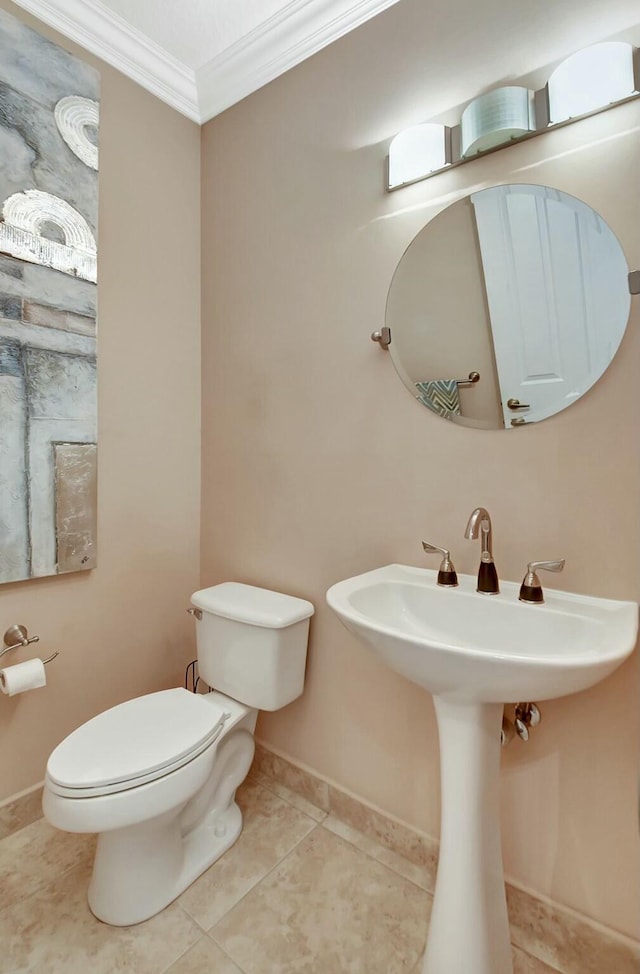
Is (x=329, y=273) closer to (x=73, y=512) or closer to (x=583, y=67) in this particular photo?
(x=583, y=67)

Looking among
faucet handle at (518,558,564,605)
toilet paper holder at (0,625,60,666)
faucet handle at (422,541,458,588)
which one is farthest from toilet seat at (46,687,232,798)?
faucet handle at (518,558,564,605)

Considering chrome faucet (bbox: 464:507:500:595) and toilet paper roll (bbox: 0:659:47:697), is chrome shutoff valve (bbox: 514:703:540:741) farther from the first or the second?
toilet paper roll (bbox: 0:659:47:697)

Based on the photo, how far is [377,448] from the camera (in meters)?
1.45

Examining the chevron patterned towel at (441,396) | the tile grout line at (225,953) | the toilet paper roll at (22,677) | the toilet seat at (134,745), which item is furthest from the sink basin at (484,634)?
the toilet paper roll at (22,677)

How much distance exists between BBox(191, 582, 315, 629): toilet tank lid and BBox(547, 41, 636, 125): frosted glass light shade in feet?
4.77

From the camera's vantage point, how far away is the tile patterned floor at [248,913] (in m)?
1.12

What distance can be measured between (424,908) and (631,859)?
542mm

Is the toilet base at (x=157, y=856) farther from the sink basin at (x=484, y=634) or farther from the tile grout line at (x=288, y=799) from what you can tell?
the sink basin at (x=484, y=634)

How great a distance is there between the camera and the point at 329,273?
154 cm

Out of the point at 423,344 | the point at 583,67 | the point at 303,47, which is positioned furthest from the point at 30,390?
the point at 583,67

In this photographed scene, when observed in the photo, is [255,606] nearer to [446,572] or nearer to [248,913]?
[446,572]

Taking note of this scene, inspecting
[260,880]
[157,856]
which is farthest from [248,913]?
[157,856]

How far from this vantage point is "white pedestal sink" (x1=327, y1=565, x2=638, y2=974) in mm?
879

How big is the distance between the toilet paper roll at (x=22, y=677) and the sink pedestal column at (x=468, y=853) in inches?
45.0
